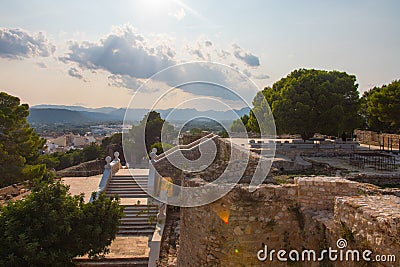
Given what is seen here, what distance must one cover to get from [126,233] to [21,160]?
725 cm

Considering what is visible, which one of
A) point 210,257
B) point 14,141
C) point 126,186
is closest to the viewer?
point 210,257

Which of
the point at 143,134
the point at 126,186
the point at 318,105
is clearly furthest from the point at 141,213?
the point at 318,105

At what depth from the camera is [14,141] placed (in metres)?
15.8

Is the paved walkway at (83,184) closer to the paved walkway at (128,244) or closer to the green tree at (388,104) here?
the paved walkway at (128,244)

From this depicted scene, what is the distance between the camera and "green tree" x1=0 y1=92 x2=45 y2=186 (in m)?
14.5

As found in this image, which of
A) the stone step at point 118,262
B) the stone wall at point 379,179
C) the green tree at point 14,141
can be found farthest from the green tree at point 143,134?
the stone wall at point 379,179

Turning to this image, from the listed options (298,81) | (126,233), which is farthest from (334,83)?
(126,233)

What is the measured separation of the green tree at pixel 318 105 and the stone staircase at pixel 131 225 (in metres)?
9.78

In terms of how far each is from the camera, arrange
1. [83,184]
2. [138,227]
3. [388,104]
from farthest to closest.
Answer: [388,104] < [83,184] < [138,227]

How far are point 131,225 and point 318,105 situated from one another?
13932 mm

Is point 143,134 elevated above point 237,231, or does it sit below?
above

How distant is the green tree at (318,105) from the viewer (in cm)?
1964

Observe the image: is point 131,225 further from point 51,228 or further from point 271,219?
point 271,219

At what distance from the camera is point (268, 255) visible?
16.9ft
